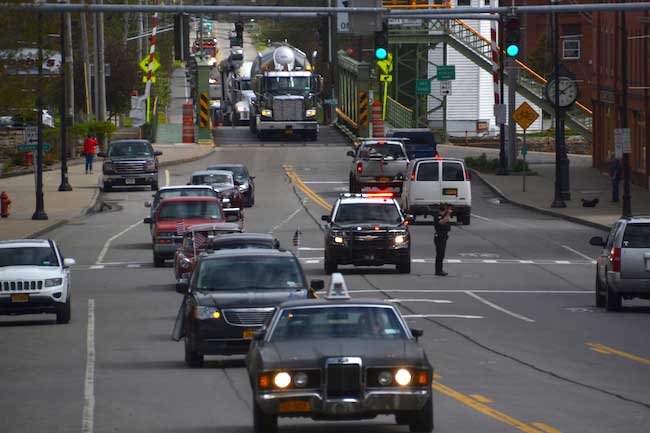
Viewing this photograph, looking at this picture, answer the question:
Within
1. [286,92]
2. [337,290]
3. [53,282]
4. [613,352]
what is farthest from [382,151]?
[337,290]

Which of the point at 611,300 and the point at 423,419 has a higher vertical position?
the point at 423,419

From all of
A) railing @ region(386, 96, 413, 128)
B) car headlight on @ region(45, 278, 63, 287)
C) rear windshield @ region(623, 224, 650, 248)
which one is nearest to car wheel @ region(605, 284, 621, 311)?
rear windshield @ region(623, 224, 650, 248)

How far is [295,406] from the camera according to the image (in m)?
14.0

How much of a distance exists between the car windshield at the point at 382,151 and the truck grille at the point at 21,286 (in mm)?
29567

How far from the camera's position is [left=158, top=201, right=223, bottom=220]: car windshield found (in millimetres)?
37812

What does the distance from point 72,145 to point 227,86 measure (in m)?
28.0

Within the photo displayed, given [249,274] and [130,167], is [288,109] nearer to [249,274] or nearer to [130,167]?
[130,167]

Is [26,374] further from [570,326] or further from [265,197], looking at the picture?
[265,197]

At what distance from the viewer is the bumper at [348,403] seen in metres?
13.9

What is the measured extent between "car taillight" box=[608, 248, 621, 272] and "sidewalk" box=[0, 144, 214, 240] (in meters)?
21.6

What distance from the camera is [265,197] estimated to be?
5869 centimetres

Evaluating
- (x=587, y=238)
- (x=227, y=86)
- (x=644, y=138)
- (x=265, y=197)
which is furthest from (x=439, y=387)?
(x=227, y=86)

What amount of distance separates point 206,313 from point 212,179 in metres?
30.4

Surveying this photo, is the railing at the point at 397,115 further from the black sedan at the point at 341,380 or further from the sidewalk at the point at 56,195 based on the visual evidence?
the black sedan at the point at 341,380
